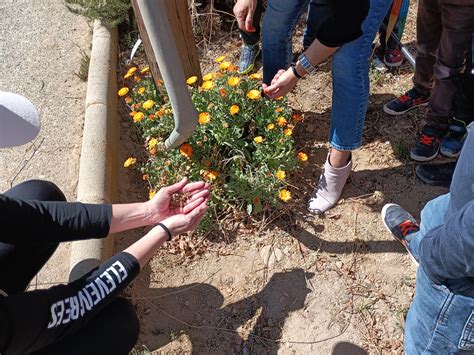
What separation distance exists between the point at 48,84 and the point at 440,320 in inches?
114

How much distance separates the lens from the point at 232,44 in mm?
3887

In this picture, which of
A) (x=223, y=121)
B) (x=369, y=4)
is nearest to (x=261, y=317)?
(x=223, y=121)

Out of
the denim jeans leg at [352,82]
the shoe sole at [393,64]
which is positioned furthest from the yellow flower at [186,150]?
the shoe sole at [393,64]

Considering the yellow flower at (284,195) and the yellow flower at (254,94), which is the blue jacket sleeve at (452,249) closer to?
the yellow flower at (284,195)

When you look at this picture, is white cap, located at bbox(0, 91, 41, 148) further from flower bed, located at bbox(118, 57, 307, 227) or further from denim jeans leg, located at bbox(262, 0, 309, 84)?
denim jeans leg, located at bbox(262, 0, 309, 84)

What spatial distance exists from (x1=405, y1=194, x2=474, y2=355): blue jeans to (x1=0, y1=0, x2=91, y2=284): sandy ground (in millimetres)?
1645

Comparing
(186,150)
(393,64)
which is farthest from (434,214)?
(393,64)

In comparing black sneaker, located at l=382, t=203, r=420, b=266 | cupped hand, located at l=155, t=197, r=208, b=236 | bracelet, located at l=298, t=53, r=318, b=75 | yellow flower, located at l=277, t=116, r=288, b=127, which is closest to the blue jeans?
black sneaker, located at l=382, t=203, r=420, b=266

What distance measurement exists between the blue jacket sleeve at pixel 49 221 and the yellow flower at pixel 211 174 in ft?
2.22

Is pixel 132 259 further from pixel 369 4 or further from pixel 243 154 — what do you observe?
pixel 369 4

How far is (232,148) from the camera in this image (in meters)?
2.86

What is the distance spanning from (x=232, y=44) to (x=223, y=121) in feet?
4.04

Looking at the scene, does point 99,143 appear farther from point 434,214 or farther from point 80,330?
point 434,214

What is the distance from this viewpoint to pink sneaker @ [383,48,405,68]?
3.56 m
